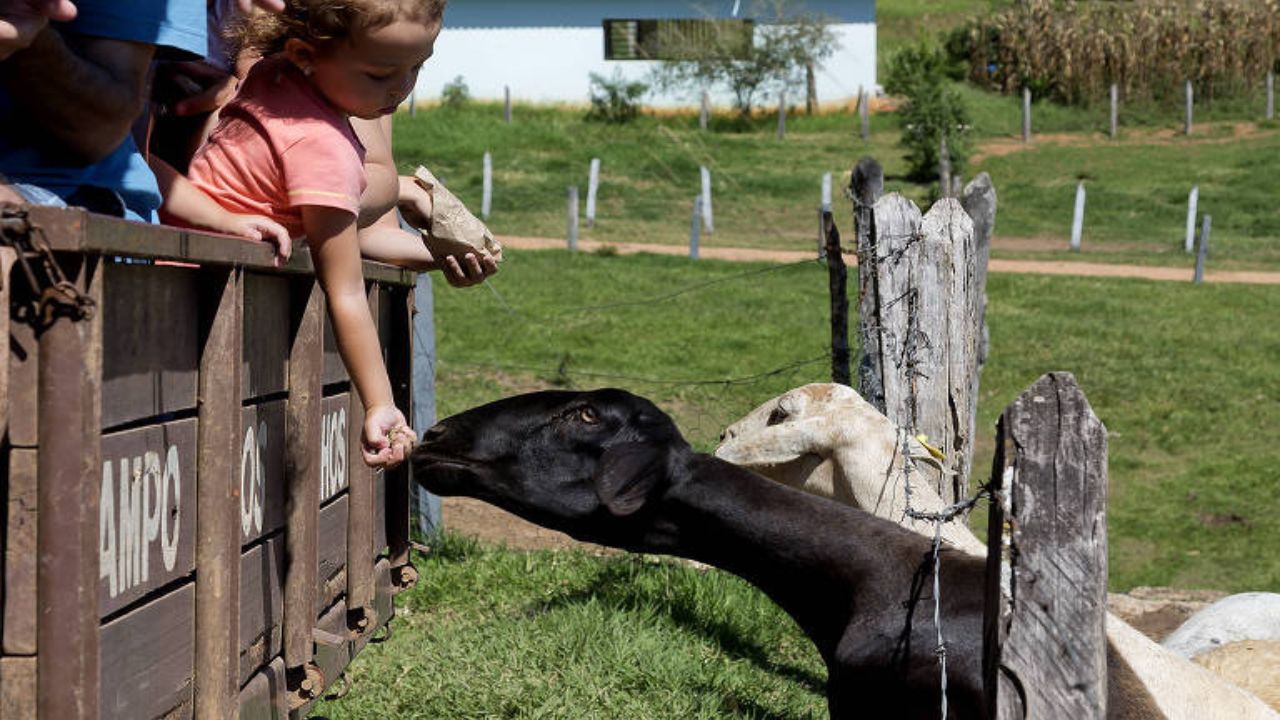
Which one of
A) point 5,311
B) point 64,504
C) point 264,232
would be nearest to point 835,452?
point 264,232

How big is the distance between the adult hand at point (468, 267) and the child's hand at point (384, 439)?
1052 mm

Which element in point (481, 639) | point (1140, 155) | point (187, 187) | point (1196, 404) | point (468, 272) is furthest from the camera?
point (1140, 155)

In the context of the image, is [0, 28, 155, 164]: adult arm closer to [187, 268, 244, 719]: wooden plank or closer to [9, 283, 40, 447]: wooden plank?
[187, 268, 244, 719]: wooden plank

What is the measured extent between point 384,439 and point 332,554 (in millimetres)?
713

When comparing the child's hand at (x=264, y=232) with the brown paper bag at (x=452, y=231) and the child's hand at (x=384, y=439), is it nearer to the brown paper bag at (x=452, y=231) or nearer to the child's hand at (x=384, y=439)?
the child's hand at (x=384, y=439)

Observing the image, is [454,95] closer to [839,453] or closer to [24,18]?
[839,453]

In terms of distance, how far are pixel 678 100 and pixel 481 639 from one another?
117 feet

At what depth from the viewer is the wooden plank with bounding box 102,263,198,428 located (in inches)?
83.7

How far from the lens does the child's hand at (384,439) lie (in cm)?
288

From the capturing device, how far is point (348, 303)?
2984 millimetres

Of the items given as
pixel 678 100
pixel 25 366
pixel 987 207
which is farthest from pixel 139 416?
pixel 678 100

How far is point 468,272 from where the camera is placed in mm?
3998

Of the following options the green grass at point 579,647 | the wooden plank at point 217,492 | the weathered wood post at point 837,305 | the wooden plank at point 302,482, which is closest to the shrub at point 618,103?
the green grass at point 579,647

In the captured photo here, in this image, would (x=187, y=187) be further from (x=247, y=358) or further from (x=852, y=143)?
(x=852, y=143)
